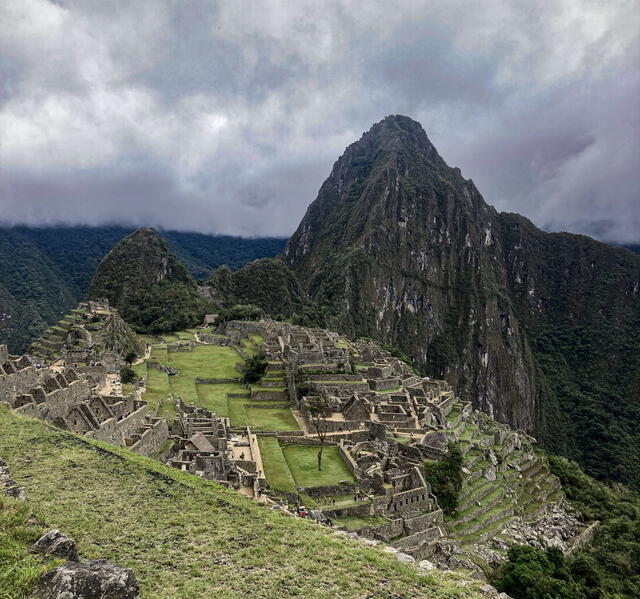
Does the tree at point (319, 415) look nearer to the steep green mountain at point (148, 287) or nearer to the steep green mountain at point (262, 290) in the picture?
the steep green mountain at point (148, 287)

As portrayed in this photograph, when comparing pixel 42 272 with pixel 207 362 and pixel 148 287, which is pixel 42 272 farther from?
pixel 207 362

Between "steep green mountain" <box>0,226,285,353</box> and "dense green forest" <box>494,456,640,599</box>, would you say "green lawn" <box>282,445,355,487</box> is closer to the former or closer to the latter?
"dense green forest" <box>494,456,640,599</box>

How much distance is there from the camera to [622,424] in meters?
117

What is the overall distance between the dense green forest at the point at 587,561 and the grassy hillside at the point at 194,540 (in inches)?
515

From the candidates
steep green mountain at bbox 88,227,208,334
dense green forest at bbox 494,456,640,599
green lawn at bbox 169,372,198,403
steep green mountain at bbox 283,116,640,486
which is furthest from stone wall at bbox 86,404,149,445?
steep green mountain at bbox 283,116,640,486

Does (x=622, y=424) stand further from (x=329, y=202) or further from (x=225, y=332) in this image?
(x=329, y=202)

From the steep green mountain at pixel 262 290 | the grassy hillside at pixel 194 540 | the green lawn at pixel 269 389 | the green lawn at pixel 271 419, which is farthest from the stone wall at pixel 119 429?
the steep green mountain at pixel 262 290

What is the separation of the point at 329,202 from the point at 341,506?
173m

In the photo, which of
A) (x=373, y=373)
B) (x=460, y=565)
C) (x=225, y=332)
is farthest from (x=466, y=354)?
(x=460, y=565)

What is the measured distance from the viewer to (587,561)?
25453 mm

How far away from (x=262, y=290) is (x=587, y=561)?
8277 cm

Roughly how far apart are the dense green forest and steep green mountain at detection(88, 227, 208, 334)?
51.5m

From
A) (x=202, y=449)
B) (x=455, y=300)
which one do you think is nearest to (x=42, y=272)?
(x=202, y=449)

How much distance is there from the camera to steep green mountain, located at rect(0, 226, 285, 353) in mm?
63969
